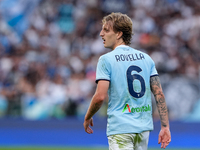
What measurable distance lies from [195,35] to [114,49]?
11047 millimetres

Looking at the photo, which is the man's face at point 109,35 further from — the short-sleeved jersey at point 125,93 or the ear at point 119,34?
the short-sleeved jersey at point 125,93

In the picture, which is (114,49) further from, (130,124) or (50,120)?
(50,120)

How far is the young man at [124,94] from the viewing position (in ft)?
10.9

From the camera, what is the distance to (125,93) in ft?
11.0

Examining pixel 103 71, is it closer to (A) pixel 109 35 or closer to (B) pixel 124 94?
Result: (B) pixel 124 94

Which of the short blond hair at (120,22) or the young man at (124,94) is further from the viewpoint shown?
the short blond hair at (120,22)

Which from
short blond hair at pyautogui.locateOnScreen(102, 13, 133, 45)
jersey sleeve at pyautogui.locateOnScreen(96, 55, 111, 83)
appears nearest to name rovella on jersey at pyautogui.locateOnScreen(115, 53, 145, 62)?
jersey sleeve at pyautogui.locateOnScreen(96, 55, 111, 83)

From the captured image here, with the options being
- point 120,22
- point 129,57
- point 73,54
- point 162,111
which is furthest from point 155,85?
point 73,54

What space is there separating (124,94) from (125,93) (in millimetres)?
13

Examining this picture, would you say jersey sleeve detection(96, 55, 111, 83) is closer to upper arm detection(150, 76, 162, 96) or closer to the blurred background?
upper arm detection(150, 76, 162, 96)

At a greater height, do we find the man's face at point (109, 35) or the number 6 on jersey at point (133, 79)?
the man's face at point (109, 35)

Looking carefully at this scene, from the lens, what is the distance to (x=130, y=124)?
331 cm

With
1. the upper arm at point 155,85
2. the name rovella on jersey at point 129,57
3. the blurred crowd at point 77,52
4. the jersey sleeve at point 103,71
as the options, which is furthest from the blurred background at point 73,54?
the jersey sleeve at point 103,71

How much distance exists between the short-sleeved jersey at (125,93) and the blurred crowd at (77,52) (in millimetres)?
7436
